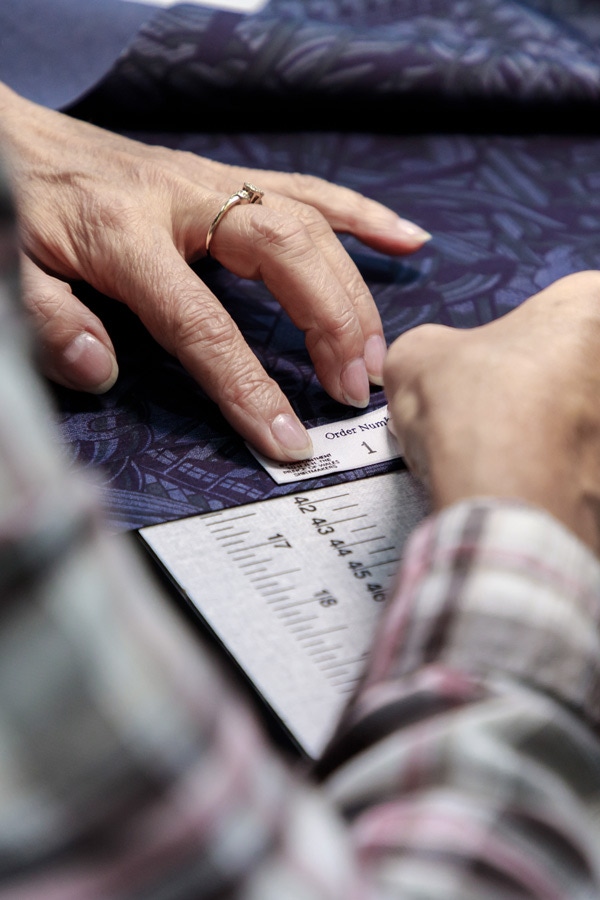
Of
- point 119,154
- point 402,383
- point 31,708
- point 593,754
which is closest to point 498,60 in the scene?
point 119,154

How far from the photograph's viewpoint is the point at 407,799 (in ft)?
1.03

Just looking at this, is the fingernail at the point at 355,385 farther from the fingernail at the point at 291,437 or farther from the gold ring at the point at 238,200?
the gold ring at the point at 238,200

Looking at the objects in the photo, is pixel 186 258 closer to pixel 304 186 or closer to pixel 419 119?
pixel 304 186

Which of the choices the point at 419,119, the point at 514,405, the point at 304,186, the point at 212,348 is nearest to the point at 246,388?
the point at 212,348

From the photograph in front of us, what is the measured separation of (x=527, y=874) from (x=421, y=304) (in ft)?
2.24

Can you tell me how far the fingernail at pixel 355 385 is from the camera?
2.53 ft

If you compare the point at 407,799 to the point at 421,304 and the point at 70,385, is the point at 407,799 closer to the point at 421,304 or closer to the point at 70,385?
the point at 70,385

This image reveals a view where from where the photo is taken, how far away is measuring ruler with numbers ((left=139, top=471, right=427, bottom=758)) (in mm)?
529

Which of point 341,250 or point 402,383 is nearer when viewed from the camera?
point 402,383

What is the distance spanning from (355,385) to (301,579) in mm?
225

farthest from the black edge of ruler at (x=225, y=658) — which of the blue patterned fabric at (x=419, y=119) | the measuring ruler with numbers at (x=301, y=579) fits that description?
the blue patterned fabric at (x=419, y=119)

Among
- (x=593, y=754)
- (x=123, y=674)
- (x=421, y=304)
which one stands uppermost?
(x=123, y=674)

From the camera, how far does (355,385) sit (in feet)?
2.53

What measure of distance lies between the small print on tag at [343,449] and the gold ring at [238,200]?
0.24 meters
